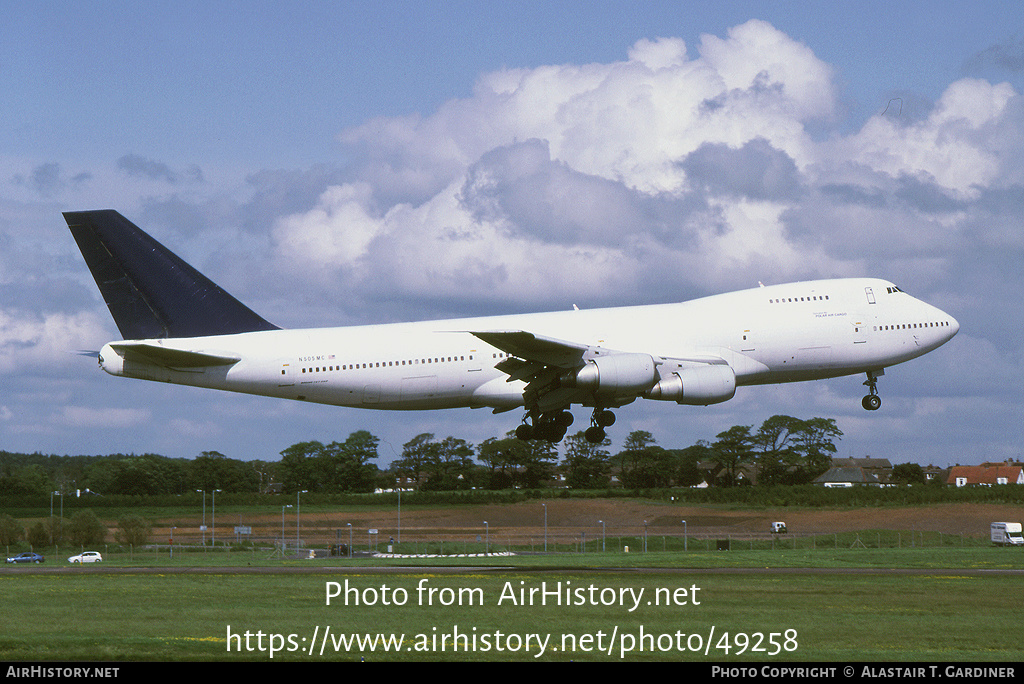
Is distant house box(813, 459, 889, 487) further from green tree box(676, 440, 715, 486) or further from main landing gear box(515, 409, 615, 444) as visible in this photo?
main landing gear box(515, 409, 615, 444)

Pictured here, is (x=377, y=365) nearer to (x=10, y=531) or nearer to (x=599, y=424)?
(x=599, y=424)

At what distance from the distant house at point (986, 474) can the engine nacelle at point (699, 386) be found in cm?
8826

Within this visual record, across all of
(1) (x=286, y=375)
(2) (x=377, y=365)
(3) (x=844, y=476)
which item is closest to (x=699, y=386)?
(2) (x=377, y=365)

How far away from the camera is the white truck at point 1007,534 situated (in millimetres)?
70062

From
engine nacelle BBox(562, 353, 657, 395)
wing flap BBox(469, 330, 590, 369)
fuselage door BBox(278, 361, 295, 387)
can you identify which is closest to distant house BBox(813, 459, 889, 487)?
engine nacelle BBox(562, 353, 657, 395)

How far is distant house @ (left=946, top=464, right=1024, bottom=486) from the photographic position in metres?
118

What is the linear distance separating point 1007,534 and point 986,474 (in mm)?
55369

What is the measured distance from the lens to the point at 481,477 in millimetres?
69000

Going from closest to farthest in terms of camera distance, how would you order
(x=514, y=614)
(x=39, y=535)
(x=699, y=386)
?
(x=514, y=614) < (x=699, y=386) < (x=39, y=535)

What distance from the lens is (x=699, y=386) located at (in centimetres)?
3850

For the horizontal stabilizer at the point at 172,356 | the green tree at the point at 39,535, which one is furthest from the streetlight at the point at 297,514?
the horizontal stabilizer at the point at 172,356

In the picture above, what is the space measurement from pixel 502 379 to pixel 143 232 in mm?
15479

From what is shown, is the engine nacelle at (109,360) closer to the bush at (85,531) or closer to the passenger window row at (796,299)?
the passenger window row at (796,299)

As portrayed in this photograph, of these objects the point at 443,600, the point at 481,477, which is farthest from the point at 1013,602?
the point at 481,477
